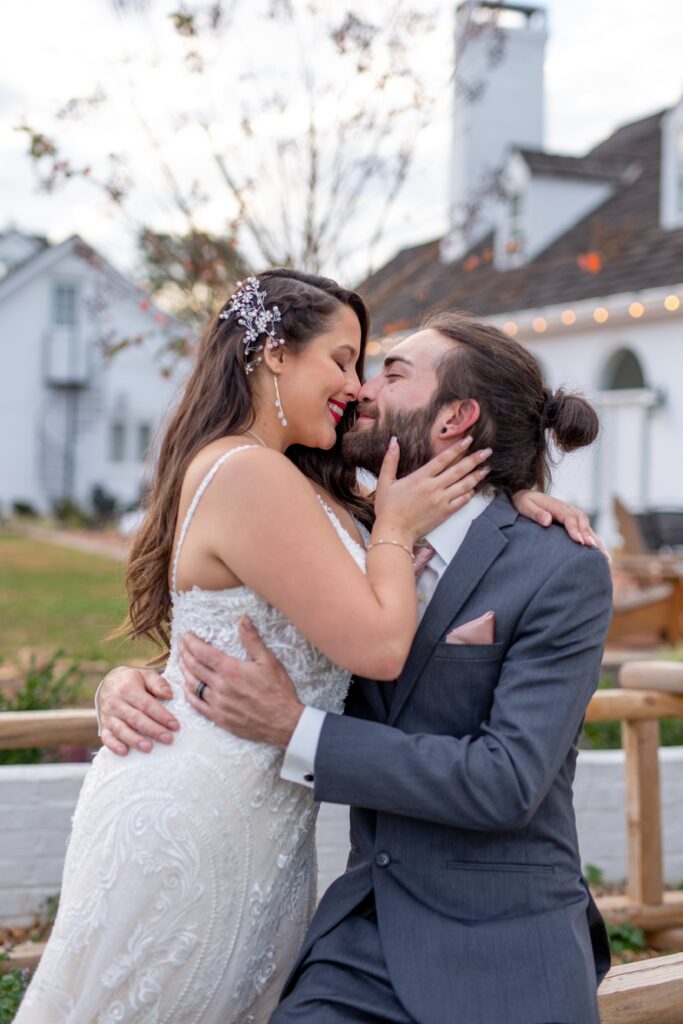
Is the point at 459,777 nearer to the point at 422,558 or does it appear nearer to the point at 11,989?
the point at 422,558

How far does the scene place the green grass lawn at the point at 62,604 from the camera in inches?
384

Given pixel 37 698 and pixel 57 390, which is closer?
pixel 37 698

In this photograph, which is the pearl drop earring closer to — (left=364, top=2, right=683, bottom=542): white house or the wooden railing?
the wooden railing

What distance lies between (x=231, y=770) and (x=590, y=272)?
14925mm

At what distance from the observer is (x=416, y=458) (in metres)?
2.85

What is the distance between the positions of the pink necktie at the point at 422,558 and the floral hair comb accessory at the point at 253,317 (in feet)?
2.02

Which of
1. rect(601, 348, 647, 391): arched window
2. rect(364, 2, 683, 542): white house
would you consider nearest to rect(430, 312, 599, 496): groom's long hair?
rect(364, 2, 683, 542): white house

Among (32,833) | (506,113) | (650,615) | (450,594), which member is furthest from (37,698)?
(506,113)

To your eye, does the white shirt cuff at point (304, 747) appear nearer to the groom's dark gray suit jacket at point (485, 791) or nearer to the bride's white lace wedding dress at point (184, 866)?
the groom's dark gray suit jacket at point (485, 791)

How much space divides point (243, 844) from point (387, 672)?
57 centimetres

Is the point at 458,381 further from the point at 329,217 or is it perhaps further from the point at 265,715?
the point at 329,217

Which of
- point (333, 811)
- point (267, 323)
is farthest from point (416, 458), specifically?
point (333, 811)

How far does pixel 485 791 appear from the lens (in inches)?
92.4

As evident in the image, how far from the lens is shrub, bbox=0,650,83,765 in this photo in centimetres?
519
